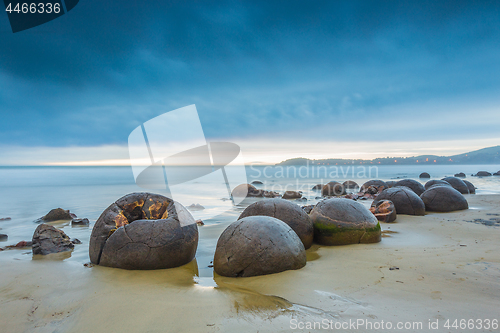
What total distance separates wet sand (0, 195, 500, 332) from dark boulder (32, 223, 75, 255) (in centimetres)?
38

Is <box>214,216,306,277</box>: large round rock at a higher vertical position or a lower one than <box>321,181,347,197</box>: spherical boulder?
higher

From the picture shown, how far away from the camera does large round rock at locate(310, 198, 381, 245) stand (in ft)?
20.1

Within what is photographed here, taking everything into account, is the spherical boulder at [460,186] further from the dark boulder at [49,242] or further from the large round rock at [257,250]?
the dark boulder at [49,242]

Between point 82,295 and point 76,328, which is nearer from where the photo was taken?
point 76,328

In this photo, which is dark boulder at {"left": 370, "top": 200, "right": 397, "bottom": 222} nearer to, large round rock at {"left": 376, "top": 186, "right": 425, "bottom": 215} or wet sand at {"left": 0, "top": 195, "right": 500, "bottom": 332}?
large round rock at {"left": 376, "top": 186, "right": 425, "bottom": 215}

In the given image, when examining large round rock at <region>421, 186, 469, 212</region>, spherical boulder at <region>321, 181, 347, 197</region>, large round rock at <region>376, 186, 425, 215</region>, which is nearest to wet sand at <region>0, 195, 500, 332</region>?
large round rock at <region>376, 186, 425, 215</region>

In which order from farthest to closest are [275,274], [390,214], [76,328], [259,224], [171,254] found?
[390,214], [171,254], [259,224], [275,274], [76,328]

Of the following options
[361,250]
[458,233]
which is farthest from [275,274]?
[458,233]

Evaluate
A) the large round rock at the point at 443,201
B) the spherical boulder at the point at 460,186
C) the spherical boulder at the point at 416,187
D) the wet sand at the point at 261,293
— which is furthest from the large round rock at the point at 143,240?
the spherical boulder at the point at 460,186

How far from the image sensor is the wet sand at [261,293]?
9.78 ft

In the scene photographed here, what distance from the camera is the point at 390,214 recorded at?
861 cm

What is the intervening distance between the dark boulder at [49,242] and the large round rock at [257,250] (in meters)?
4.17

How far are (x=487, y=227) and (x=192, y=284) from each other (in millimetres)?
8410

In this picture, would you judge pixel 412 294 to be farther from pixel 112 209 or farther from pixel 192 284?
pixel 112 209
